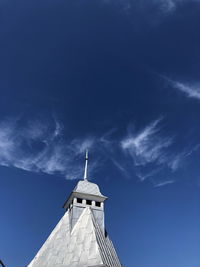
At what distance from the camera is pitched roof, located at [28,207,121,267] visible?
31.2 metres

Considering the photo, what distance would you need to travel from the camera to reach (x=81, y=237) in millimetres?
34344

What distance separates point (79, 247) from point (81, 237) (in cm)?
157

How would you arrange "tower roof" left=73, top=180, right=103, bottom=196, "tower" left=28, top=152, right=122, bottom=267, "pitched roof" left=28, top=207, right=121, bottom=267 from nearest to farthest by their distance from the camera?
"pitched roof" left=28, top=207, right=121, bottom=267 → "tower" left=28, top=152, right=122, bottom=267 → "tower roof" left=73, top=180, right=103, bottom=196

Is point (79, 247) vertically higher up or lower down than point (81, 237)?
lower down

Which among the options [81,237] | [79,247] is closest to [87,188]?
[81,237]

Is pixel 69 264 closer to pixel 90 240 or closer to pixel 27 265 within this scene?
pixel 90 240

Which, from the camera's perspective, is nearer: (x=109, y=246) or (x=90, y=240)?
(x=90, y=240)

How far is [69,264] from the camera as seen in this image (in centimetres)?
3133

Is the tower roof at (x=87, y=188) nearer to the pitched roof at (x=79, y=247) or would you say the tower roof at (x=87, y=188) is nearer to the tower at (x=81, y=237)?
the tower at (x=81, y=237)

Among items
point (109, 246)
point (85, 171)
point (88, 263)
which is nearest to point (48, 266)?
point (88, 263)

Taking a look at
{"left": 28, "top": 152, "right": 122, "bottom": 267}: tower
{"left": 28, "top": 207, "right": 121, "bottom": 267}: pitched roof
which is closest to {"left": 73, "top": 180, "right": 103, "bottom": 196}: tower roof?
{"left": 28, "top": 152, "right": 122, "bottom": 267}: tower

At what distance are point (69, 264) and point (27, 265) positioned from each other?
678 cm

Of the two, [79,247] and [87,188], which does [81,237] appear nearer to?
[79,247]

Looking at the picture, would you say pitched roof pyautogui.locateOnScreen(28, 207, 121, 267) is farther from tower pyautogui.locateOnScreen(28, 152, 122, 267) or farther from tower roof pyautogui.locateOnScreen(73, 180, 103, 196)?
tower roof pyautogui.locateOnScreen(73, 180, 103, 196)
